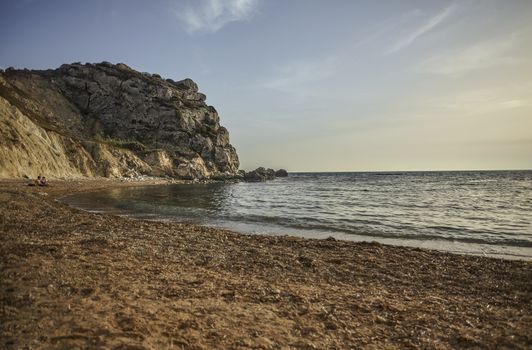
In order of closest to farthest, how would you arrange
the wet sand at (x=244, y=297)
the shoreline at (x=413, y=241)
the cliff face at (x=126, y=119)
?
the wet sand at (x=244, y=297), the shoreline at (x=413, y=241), the cliff face at (x=126, y=119)

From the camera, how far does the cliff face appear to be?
7912 cm

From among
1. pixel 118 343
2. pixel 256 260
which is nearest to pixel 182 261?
pixel 256 260

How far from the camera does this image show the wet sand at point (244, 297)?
5.71 metres

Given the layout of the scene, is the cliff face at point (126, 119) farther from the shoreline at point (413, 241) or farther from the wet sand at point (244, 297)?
the wet sand at point (244, 297)

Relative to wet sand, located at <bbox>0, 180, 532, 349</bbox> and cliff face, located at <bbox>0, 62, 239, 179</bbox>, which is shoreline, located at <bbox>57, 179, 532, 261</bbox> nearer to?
wet sand, located at <bbox>0, 180, 532, 349</bbox>

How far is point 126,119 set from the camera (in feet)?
337

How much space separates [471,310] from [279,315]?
483 centimetres

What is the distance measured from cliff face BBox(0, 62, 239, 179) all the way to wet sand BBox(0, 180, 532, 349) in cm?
6412

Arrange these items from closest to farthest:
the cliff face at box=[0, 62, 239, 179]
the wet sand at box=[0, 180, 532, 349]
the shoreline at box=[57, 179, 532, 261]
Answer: the wet sand at box=[0, 180, 532, 349]
the shoreline at box=[57, 179, 532, 261]
the cliff face at box=[0, 62, 239, 179]

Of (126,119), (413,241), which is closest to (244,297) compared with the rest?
(413,241)

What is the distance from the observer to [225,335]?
5.83 m

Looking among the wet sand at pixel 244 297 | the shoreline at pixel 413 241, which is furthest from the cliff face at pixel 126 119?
the wet sand at pixel 244 297

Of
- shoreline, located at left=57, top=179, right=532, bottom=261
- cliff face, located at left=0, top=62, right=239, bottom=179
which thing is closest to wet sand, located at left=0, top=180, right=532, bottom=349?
shoreline, located at left=57, top=179, right=532, bottom=261

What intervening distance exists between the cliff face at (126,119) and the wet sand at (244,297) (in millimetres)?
64125
